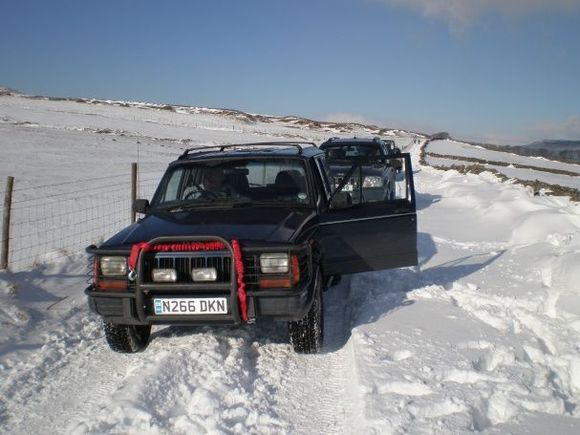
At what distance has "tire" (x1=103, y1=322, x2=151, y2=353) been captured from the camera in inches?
Result: 175

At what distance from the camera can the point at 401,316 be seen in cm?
519

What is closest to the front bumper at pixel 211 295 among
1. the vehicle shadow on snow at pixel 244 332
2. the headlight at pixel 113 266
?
the headlight at pixel 113 266

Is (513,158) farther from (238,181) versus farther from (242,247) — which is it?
(242,247)

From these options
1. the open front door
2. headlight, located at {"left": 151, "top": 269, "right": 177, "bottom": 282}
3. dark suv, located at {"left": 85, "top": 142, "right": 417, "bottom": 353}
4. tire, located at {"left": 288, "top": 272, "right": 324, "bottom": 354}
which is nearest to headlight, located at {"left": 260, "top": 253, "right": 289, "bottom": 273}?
dark suv, located at {"left": 85, "top": 142, "right": 417, "bottom": 353}

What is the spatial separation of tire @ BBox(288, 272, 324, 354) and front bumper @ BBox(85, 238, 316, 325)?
288 millimetres

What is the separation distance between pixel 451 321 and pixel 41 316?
409cm

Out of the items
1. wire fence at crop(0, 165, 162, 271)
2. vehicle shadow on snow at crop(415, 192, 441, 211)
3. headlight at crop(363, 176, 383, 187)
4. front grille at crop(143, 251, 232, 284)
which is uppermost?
headlight at crop(363, 176, 383, 187)

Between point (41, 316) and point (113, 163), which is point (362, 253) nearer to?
point (41, 316)

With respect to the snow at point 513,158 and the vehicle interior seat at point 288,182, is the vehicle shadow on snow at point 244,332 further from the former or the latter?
the snow at point 513,158

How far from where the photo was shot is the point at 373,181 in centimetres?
1007

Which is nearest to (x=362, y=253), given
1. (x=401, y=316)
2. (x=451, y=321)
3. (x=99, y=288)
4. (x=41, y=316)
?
(x=401, y=316)

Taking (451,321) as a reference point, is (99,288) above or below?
above

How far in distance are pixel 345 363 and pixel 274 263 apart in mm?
1064

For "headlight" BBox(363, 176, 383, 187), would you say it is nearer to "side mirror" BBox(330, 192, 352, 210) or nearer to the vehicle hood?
"side mirror" BBox(330, 192, 352, 210)
